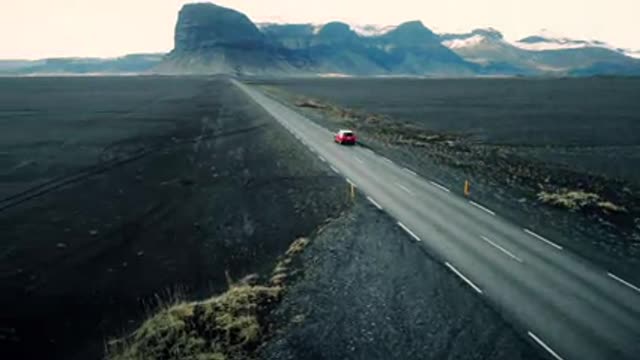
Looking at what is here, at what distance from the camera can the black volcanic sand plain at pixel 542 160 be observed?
3055 cm

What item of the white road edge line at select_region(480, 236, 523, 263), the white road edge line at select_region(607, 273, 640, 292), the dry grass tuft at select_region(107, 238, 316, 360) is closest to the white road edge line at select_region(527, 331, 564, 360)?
the white road edge line at select_region(607, 273, 640, 292)

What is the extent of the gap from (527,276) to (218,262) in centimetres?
1409

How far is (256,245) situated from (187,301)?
7320 mm

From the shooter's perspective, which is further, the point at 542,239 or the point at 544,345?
the point at 542,239

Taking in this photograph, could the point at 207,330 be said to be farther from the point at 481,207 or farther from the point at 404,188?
the point at 404,188

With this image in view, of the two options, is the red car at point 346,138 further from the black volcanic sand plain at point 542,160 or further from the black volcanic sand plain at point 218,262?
the black volcanic sand plain at point 218,262

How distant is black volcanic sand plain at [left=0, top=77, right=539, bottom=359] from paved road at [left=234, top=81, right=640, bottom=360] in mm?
1050

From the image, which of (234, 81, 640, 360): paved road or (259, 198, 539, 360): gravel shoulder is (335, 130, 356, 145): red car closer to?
(234, 81, 640, 360): paved road

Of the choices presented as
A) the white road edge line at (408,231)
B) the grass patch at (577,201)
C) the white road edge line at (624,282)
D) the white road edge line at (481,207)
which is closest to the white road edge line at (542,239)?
the white road edge line at (481,207)

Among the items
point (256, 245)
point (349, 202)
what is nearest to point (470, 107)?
point (349, 202)

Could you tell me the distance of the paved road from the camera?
18.5 m

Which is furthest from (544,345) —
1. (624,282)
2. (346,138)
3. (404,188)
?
(346,138)

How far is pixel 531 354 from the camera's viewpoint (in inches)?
691

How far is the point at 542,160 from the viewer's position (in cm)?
5466
